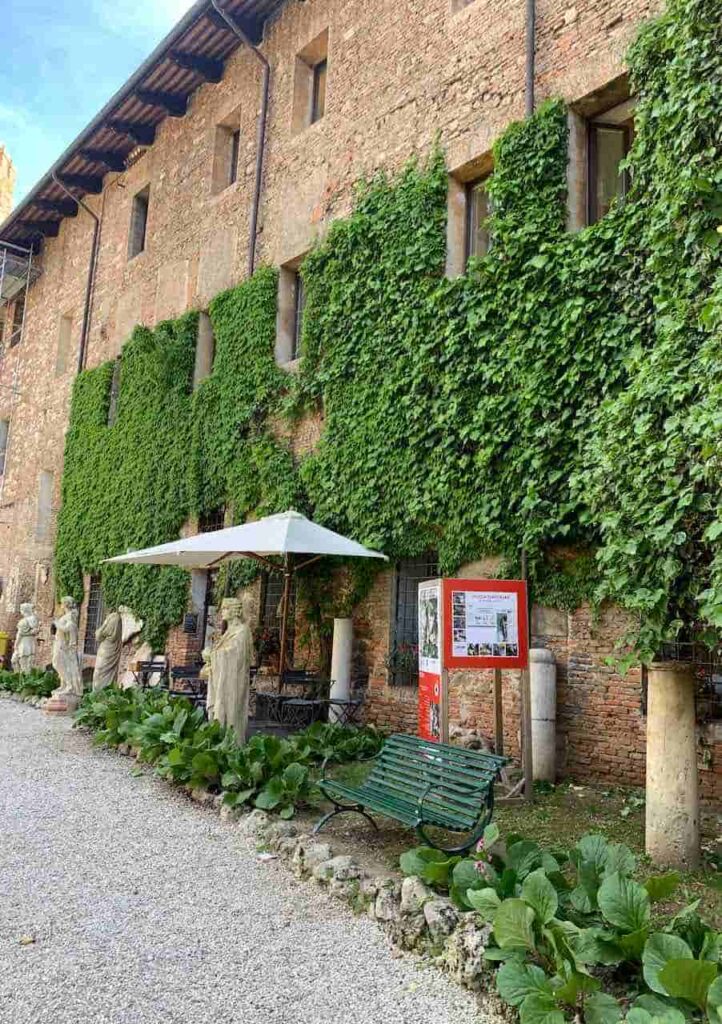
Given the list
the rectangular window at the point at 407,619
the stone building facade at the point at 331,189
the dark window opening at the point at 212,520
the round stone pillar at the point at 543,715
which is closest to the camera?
the round stone pillar at the point at 543,715

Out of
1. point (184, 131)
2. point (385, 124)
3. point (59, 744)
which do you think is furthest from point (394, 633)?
point (184, 131)

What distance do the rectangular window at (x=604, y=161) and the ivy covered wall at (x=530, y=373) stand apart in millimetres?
349

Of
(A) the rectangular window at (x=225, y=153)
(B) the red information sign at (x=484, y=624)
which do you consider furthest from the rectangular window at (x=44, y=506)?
(B) the red information sign at (x=484, y=624)

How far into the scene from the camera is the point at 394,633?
970 cm

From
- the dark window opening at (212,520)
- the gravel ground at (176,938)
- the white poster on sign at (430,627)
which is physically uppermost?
the dark window opening at (212,520)

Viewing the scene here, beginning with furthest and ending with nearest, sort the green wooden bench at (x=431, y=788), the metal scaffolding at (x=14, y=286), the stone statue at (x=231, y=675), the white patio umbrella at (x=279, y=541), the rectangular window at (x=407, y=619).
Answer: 1. the metal scaffolding at (x=14, y=286)
2. the rectangular window at (x=407, y=619)
3. the white patio umbrella at (x=279, y=541)
4. the stone statue at (x=231, y=675)
5. the green wooden bench at (x=431, y=788)

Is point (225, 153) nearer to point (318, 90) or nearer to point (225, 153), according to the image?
point (225, 153)

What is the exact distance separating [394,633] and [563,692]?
2.60 meters

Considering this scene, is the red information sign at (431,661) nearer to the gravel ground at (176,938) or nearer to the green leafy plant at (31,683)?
the gravel ground at (176,938)

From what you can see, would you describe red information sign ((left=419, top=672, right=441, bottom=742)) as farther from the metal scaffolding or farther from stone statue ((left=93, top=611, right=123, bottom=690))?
the metal scaffolding

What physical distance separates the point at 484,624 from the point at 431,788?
67.6 inches

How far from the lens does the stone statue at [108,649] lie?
39.5ft

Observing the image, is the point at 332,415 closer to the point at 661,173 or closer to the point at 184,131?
the point at 661,173

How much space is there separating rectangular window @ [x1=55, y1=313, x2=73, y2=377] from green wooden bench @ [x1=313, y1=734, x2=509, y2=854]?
661 inches
